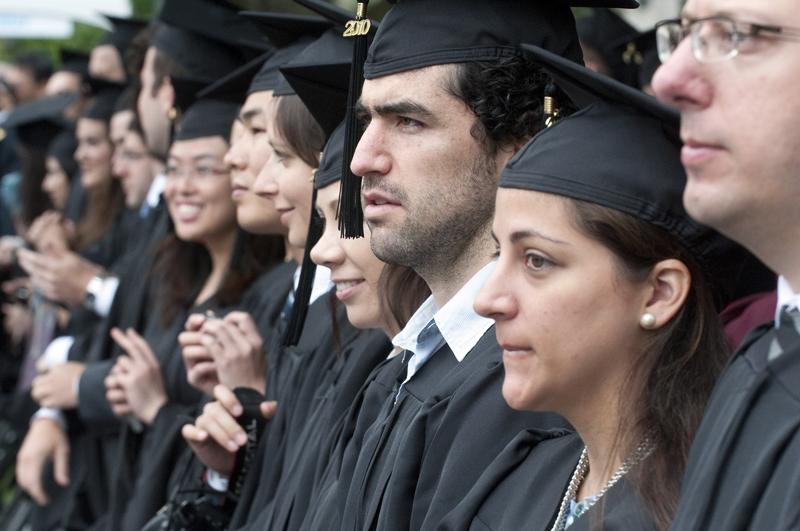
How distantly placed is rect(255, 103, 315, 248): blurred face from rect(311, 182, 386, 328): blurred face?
0.68m

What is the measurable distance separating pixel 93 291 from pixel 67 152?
8.87ft

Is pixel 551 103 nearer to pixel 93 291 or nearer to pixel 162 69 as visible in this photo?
pixel 162 69

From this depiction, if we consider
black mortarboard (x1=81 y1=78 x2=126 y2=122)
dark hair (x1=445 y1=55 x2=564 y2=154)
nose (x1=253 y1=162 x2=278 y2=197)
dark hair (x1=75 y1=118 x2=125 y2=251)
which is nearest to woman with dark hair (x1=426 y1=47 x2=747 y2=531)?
dark hair (x1=445 y1=55 x2=564 y2=154)

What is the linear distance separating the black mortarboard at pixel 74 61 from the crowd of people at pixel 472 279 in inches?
178

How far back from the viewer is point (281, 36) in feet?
16.7

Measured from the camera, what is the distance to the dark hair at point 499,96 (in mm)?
3326

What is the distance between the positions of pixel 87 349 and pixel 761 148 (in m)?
6.03

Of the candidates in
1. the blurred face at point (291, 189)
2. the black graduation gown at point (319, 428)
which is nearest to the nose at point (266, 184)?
the blurred face at point (291, 189)

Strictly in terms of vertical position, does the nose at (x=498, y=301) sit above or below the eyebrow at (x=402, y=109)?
below

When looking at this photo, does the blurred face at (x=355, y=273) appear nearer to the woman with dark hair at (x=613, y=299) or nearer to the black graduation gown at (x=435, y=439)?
the black graduation gown at (x=435, y=439)

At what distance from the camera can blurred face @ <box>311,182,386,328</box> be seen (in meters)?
3.75

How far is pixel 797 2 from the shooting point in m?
1.94

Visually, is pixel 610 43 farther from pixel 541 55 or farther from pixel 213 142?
pixel 541 55

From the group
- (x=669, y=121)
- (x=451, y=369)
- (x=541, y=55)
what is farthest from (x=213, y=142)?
(x=669, y=121)
